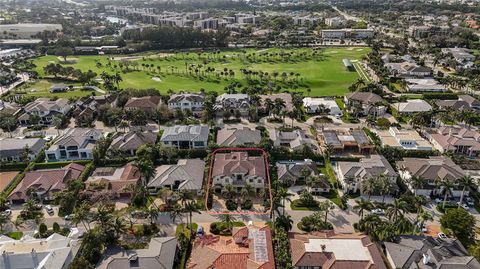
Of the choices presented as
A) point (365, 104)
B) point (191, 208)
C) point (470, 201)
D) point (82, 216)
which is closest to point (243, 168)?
point (191, 208)

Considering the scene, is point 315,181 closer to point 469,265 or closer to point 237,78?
point 469,265

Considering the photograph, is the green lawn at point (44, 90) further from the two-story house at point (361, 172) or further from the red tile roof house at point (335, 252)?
the red tile roof house at point (335, 252)

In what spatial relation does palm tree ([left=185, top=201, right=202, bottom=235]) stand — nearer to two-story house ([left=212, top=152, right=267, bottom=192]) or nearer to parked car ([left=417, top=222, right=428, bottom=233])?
two-story house ([left=212, top=152, right=267, bottom=192])

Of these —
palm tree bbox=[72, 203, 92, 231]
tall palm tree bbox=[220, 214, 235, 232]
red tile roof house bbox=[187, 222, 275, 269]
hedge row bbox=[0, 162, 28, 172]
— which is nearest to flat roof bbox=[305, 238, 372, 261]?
red tile roof house bbox=[187, 222, 275, 269]

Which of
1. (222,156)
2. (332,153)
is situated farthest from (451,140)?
(222,156)

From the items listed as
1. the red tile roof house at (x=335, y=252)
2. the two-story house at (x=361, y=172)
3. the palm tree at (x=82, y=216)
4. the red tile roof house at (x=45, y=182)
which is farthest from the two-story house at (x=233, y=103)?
the red tile roof house at (x=335, y=252)

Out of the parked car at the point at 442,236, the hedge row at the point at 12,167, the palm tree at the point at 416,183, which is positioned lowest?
the hedge row at the point at 12,167
